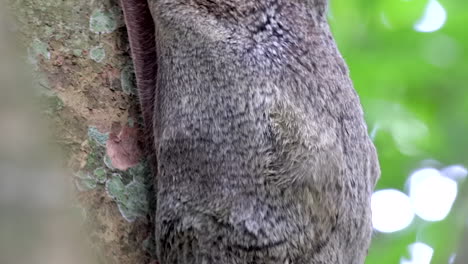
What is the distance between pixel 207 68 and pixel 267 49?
0.19 m

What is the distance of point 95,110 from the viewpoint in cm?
250

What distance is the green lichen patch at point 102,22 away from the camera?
8.57 feet

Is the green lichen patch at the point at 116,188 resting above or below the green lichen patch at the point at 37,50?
below

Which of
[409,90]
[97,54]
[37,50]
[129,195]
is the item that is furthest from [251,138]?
[409,90]

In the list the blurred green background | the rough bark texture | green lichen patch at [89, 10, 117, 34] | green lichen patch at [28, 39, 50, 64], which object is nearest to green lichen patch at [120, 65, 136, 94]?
the rough bark texture

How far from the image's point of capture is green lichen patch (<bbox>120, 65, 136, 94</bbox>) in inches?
103

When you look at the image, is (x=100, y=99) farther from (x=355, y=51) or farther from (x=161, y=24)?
(x=355, y=51)

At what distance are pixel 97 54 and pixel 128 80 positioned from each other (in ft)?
0.42

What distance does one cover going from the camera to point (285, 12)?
2607mm

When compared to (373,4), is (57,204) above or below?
below

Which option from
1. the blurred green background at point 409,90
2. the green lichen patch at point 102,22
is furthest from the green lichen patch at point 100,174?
the blurred green background at point 409,90

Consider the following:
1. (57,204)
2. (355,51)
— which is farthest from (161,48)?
(355,51)

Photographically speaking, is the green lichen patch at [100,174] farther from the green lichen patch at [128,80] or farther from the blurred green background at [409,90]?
the blurred green background at [409,90]

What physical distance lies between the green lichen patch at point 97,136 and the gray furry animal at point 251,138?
15 cm
